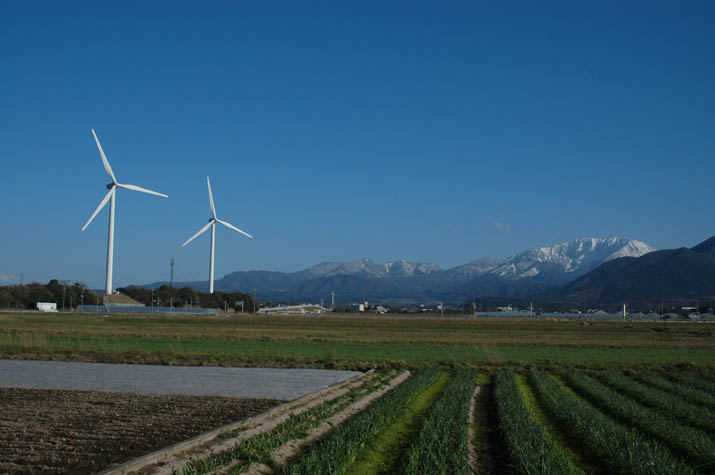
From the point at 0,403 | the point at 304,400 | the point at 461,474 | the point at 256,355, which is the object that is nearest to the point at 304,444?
the point at 461,474

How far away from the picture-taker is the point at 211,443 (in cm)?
1338

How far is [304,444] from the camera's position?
1378 cm

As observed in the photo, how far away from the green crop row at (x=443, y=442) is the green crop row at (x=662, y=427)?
4.40 metres

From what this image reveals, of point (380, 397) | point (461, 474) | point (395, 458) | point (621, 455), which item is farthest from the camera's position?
point (380, 397)

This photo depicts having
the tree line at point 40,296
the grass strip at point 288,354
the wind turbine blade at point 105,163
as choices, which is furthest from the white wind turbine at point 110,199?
the tree line at point 40,296

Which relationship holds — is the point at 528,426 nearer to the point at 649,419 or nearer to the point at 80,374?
the point at 649,419

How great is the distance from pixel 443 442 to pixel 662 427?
20.3ft

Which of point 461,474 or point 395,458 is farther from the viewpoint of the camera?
point 395,458

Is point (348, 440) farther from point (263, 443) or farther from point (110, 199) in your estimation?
point (110, 199)

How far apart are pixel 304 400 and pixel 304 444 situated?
23.1 feet

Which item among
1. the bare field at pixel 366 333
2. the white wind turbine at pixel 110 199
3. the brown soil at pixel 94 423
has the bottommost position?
the bare field at pixel 366 333

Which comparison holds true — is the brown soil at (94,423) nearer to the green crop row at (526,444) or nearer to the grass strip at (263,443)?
the grass strip at (263,443)

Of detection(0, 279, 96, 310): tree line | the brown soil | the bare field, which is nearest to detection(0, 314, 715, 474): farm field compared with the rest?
the brown soil

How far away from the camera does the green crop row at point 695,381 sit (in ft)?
87.6
